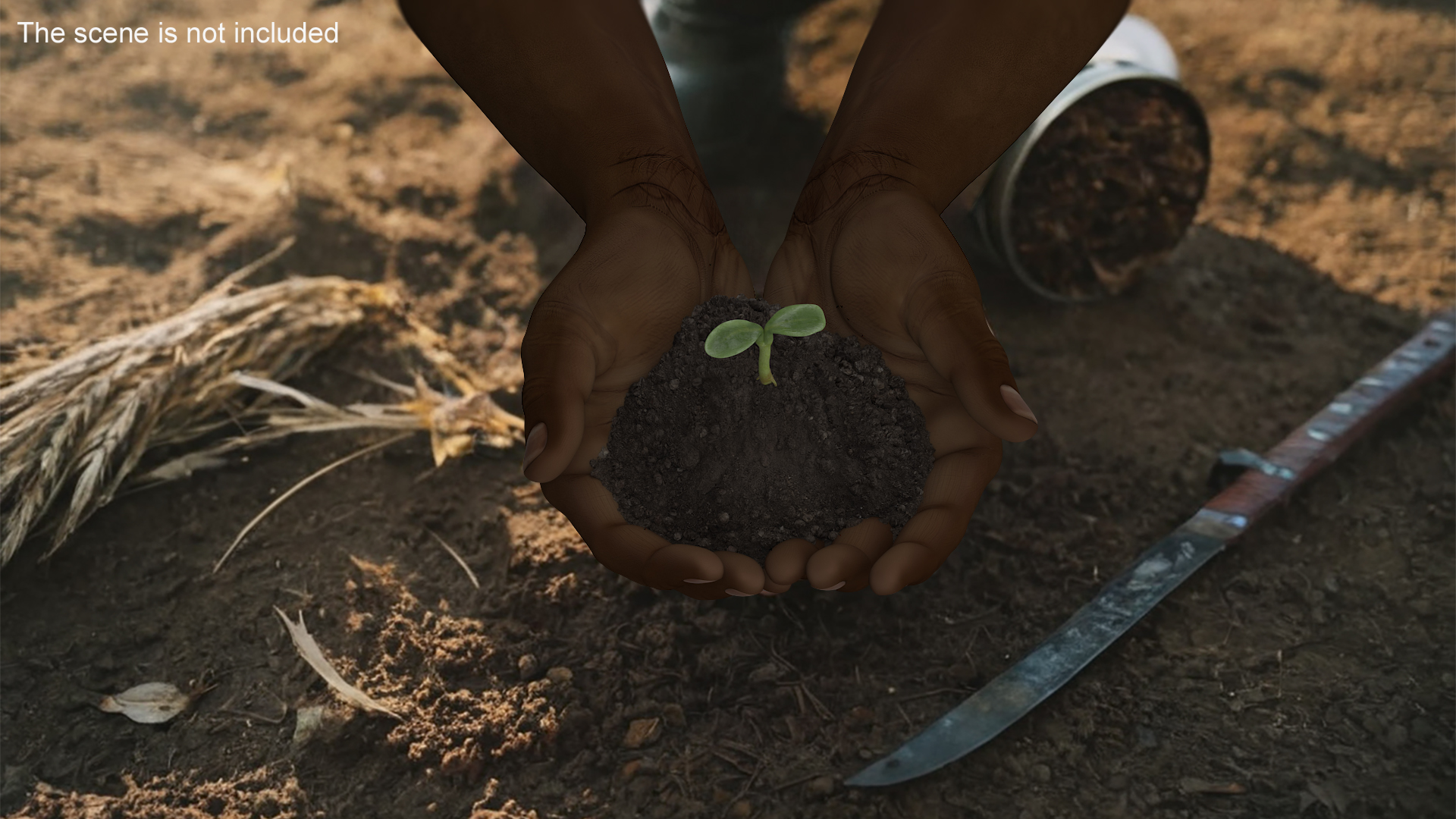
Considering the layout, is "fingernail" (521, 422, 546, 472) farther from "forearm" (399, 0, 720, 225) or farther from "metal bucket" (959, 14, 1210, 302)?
"metal bucket" (959, 14, 1210, 302)

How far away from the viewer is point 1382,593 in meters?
2.08

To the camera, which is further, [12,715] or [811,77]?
[811,77]

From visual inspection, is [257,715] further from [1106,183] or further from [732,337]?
[1106,183]

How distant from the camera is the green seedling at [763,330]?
171 centimetres

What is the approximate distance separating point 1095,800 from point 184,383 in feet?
7.35

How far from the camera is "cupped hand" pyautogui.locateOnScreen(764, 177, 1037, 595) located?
1.64m

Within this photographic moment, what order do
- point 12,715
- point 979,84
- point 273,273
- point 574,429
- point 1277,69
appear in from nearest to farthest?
point 574,429, point 12,715, point 979,84, point 273,273, point 1277,69

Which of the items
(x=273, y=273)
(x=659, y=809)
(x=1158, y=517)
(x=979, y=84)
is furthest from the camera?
(x=273, y=273)

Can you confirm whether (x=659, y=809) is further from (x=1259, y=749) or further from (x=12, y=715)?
(x=12, y=715)

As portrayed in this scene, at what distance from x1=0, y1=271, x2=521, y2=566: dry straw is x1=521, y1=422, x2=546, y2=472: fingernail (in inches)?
34.6

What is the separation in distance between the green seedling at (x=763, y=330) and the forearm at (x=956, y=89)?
1.41 feet

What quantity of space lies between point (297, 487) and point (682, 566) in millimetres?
1108

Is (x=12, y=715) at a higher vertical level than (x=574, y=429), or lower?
lower

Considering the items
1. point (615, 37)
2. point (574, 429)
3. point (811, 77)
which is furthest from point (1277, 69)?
point (574, 429)
